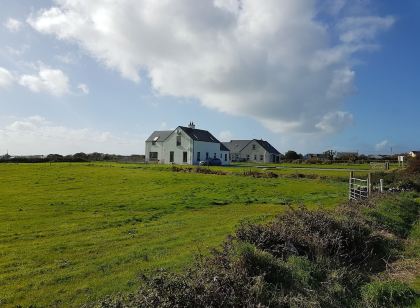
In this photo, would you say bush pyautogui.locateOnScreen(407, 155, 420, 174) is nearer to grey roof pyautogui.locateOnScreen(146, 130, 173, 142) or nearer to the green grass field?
the green grass field

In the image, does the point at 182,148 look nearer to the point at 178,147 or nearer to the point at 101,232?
the point at 178,147

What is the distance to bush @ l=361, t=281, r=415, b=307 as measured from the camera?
24.0 feet

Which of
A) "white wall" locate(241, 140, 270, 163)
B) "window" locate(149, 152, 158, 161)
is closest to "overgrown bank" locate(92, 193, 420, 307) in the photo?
"window" locate(149, 152, 158, 161)

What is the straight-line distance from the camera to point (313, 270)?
8.26 metres

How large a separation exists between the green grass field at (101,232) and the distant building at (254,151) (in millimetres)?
72491

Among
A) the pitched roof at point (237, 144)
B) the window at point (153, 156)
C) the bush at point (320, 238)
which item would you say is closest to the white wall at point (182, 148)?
the window at point (153, 156)

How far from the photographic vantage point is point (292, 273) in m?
7.65

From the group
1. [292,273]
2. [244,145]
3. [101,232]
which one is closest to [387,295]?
[292,273]

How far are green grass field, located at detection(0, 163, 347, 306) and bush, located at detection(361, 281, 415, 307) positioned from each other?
13.6 ft

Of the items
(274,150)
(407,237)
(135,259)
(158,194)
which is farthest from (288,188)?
(274,150)

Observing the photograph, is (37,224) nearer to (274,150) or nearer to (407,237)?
(407,237)

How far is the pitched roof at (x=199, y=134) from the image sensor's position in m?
75.3

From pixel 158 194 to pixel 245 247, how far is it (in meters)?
19.0

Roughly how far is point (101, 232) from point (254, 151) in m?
92.8
